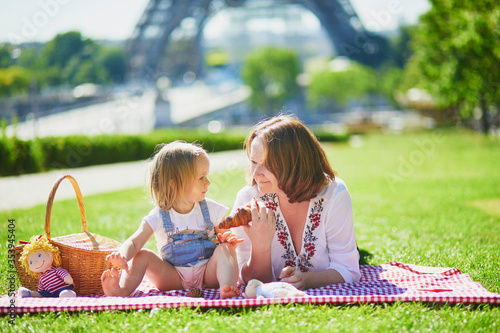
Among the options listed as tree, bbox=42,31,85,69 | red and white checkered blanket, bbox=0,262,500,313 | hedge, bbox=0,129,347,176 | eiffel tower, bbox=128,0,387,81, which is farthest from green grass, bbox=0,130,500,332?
eiffel tower, bbox=128,0,387,81

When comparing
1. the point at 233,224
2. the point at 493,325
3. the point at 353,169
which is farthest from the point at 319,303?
the point at 353,169

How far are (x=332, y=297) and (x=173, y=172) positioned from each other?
98 cm

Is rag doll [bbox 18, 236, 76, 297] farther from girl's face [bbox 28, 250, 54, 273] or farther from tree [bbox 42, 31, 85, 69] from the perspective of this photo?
tree [bbox 42, 31, 85, 69]

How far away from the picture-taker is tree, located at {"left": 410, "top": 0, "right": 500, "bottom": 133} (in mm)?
10469

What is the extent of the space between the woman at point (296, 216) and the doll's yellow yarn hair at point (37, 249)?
94 centimetres

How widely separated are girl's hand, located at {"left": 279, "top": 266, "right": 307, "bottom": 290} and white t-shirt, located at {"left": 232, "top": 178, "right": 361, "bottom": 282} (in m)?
0.17

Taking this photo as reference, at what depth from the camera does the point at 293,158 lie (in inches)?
104

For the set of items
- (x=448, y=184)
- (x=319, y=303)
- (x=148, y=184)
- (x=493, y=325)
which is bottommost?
(x=448, y=184)

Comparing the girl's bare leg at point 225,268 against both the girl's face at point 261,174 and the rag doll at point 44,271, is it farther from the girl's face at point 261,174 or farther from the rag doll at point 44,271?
the rag doll at point 44,271

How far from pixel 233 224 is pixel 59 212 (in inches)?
163

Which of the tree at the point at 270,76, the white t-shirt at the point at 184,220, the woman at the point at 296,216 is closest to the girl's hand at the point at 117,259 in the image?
the white t-shirt at the point at 184,220

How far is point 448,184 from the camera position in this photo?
794 centimetres

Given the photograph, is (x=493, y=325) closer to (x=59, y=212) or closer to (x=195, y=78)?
(x=59, y=212)

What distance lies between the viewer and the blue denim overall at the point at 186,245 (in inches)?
105
